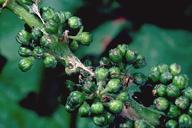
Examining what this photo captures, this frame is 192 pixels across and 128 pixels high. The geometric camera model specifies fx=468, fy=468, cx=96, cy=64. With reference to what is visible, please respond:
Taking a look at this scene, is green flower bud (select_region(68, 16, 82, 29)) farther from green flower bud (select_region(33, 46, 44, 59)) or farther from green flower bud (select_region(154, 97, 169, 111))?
green flower bud (select_region(154, 97, 169, 111))

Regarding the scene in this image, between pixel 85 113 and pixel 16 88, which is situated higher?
pixel 16 88

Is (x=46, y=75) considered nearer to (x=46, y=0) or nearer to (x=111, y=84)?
(x=46, y=0)

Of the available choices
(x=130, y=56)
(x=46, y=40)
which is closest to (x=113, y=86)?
(x=130, y=56)

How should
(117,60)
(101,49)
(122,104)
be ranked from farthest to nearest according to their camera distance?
(101,49) → (117,60) → (122,104)

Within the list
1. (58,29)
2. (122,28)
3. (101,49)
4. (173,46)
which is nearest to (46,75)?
(101,49)

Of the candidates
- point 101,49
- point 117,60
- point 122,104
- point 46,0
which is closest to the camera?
point 122,104

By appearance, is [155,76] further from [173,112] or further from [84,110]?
[84,110]
